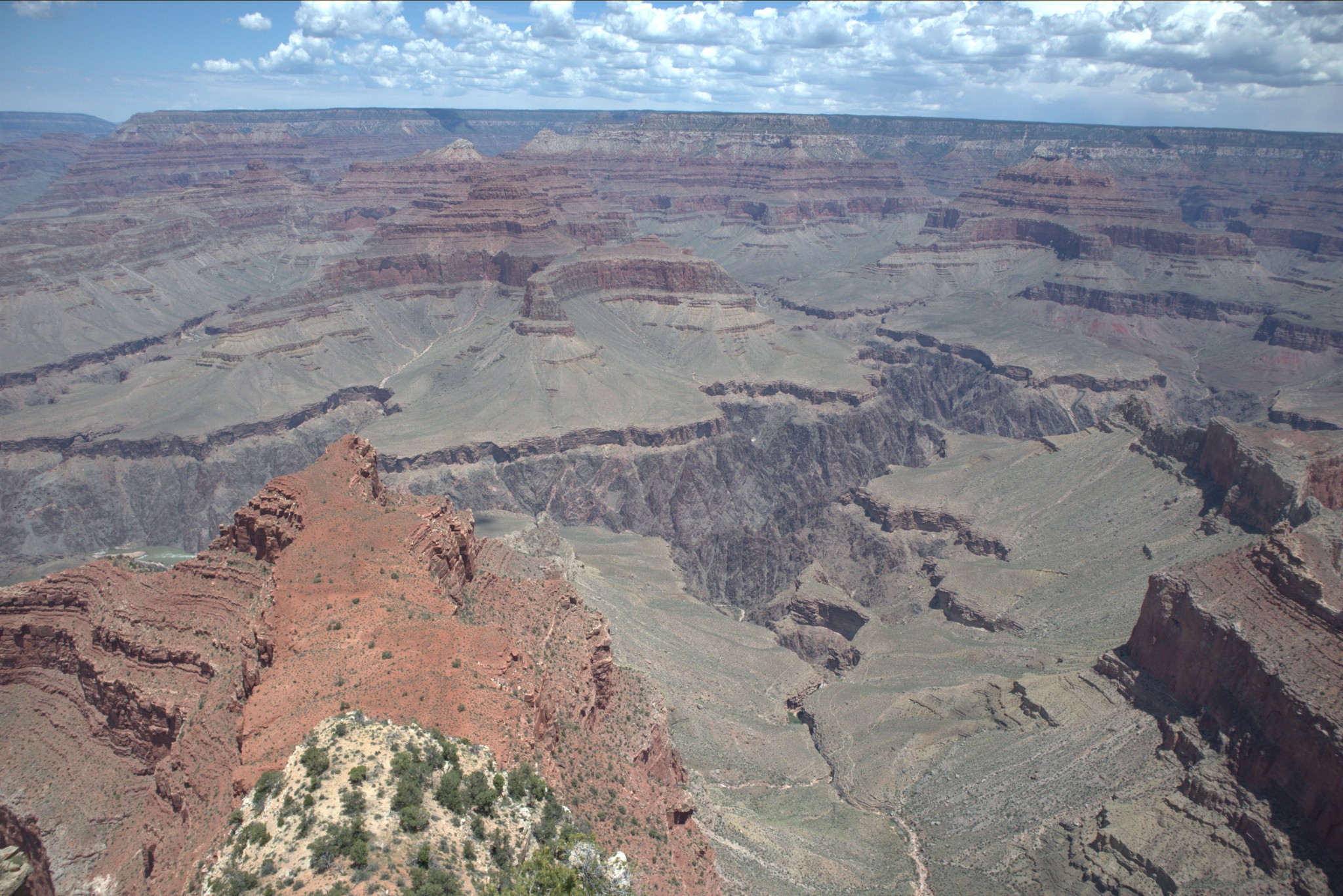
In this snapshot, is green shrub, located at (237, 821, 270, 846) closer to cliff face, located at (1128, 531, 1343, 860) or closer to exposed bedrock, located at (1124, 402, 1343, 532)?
cliff face, located at (1128, 531, 1343, 860)

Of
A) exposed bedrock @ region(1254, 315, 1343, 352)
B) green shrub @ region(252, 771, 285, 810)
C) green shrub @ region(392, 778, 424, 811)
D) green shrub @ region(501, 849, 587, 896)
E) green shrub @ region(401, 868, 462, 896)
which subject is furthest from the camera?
exposed bedrock @ region(1254, 315, 1343, 352)

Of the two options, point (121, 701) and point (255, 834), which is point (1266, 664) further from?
point (121, 701)

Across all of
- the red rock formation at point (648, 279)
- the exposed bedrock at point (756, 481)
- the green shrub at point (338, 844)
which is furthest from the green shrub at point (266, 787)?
the red rock formation at point (648, 279)

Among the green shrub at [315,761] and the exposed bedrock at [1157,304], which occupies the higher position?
the green shrub at [315,761]

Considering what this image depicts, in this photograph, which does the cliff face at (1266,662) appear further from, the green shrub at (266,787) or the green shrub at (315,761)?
the green shrub at (266,787)

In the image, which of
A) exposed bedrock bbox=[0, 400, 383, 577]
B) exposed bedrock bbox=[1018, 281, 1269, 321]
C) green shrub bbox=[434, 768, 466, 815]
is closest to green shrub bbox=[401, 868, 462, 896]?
green shrub bbox=[434, 768, 466, 815]

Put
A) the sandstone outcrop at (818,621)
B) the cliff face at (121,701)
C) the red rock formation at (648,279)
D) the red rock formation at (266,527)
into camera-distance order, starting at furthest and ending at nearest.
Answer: the red rock formation at (648,279) < the sandstone outcrop at (818,621) < the red rock formation at (266,527) < the cliff face at (121,701)

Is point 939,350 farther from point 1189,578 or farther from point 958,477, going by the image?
point 1189,578

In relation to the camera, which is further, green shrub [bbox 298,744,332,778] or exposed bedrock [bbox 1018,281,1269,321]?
exposed bedrock [bbox 1018,281,1269,321]
